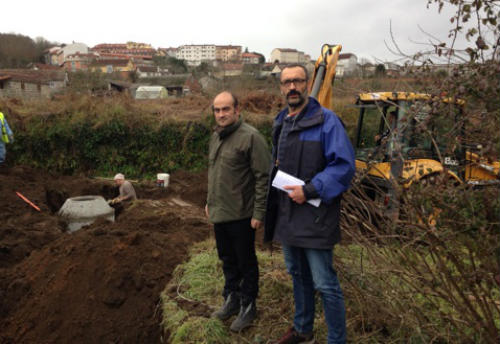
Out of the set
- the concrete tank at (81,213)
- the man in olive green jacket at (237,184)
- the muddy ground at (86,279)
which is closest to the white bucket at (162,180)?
the concrete tank at (81,213)

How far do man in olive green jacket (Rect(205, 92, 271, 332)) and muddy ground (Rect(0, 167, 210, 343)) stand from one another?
5.03ft

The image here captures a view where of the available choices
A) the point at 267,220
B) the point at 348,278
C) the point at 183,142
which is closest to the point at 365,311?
the point at 348,278

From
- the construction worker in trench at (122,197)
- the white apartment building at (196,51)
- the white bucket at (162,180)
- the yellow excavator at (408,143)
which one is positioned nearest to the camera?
the yellow excavator at (408,143)

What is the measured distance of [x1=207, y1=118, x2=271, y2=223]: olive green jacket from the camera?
3031mm

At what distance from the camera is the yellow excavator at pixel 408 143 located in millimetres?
2279

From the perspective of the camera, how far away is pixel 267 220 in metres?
2.88

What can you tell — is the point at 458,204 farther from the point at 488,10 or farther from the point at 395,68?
the point at 395,68

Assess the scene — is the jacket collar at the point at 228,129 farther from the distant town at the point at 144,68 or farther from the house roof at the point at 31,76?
the house roof at the point at 31,76

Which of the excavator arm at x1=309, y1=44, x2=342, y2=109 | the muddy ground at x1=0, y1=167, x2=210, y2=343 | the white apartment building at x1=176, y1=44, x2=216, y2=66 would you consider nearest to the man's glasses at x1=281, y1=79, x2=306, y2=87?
the excavator arm at x1=309, y1=44, x2=342, y2=109

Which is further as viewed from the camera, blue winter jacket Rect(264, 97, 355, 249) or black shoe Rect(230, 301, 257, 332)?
black shoe Rect(230, 301, 257, 332)

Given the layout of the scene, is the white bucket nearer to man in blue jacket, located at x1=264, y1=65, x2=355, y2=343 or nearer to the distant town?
the distant town

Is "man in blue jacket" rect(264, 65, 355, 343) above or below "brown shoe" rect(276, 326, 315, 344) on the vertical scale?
above

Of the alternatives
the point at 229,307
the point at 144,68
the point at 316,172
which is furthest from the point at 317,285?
the point at 144,68

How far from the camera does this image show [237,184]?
3.14 metres
